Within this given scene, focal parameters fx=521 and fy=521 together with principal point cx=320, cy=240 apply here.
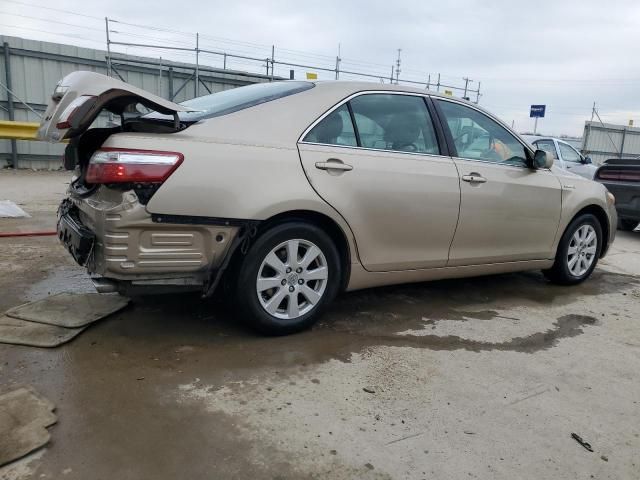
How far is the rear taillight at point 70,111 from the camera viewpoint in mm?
2664

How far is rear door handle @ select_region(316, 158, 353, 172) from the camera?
3.25 m

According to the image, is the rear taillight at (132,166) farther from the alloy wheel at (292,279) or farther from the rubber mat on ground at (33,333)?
the rubber mat on ground at (33,333)

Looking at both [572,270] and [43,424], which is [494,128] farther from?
[43,424]

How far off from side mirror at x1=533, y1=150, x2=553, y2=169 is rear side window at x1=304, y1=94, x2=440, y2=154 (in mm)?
1102

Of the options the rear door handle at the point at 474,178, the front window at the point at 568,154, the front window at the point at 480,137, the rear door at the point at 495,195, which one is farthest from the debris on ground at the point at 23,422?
the front window at the point at 568,154

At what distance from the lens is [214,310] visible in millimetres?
3727

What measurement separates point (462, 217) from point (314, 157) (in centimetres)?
133

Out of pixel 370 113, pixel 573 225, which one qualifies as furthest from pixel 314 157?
pixel 573 225

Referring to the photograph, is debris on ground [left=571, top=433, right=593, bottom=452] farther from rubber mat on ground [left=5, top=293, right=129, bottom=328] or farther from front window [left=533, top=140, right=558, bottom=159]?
front window [left=533, top=140, right=558, bottom=159]

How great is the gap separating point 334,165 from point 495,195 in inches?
59.4

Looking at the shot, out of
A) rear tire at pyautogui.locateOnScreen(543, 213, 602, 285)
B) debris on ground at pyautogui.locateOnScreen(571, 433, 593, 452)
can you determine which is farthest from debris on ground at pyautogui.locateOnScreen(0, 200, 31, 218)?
debris on ground at pyautogui.locateOnScreen(571, 433, 593, 452)

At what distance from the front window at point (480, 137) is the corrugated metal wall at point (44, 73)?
11523mm

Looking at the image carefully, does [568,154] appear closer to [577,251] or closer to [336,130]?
[577,251]

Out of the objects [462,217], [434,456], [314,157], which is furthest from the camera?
[462,217]
